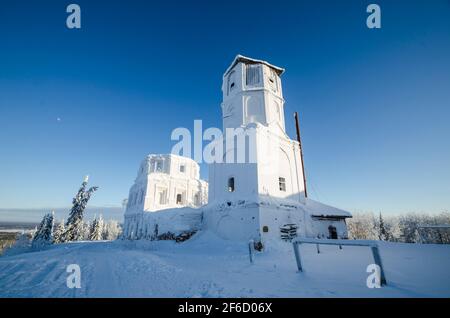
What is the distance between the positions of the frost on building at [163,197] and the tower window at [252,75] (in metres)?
16.1

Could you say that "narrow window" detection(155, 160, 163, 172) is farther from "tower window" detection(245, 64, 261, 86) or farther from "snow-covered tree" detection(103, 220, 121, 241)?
"tower window" detection(245, 64, 261, 86)

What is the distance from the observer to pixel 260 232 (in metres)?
14.8

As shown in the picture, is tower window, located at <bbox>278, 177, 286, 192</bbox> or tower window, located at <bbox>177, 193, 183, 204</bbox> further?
tower window, located at <bbox>177, 193, 183, 204</bbox>

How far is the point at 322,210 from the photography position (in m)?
20.5

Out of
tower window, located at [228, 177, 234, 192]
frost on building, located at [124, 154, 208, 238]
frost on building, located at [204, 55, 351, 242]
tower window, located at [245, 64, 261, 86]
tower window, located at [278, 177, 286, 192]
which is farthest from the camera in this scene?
tower window, located at [245, 64, 261, 86]

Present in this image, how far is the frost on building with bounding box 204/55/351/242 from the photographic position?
1600 centimetres

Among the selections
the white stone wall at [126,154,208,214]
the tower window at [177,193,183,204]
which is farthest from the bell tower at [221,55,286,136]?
the tower window at [177,193,183,204]

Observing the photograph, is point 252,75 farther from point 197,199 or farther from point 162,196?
point 197,199

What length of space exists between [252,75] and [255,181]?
13.6 metres

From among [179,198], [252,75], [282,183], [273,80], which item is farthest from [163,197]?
[273,80]

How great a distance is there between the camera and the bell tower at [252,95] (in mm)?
21297

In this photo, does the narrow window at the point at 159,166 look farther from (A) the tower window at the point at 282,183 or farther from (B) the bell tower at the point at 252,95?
(A) the tower window at the point at 282,183
